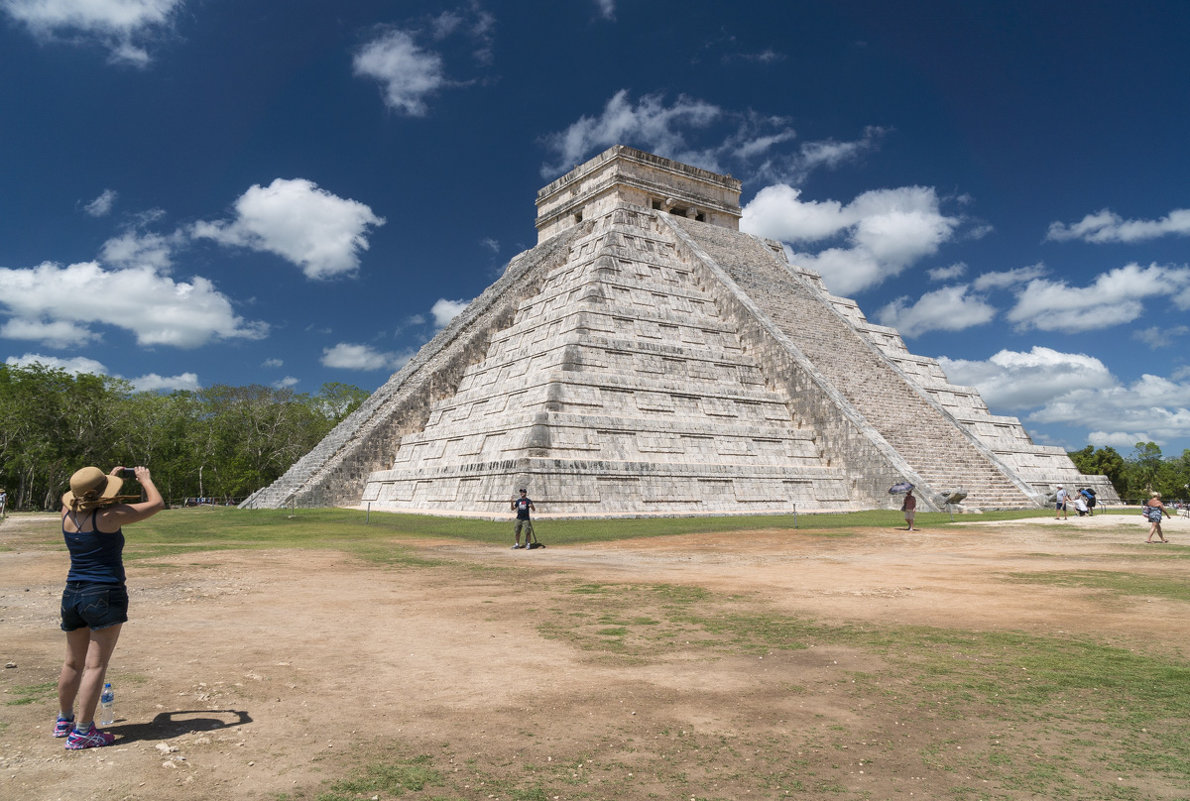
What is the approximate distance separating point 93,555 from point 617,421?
18170mm

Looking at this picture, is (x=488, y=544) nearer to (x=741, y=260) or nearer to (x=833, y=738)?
(x=833, y=738)

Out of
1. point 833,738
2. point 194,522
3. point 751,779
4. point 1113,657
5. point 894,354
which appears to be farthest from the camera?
point 894,354

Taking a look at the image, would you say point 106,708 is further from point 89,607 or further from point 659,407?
point 659,407

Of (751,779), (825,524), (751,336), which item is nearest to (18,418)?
(751,336)

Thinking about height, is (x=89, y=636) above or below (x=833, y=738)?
above

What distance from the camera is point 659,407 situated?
23703 millimetres

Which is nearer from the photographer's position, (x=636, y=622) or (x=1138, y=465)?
(x=636, y=622)

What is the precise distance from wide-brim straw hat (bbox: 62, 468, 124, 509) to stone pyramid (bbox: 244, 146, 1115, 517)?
50.1 feet

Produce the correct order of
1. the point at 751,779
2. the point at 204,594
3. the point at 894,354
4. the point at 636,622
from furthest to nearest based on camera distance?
the point at 894,354, the point at 204,594, the point at 636,622, the point at 751,779

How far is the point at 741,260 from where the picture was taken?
34.2 meters

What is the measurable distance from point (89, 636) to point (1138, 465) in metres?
85.2

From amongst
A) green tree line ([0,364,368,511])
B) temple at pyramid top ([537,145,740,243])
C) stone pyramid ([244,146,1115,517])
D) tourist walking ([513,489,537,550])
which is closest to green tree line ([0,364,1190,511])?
green tree line ([0,364,368,511])

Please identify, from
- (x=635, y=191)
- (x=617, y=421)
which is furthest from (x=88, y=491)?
(x=635, y=191)

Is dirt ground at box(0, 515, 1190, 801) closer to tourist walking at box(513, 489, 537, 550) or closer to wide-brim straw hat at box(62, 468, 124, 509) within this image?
wide-brim straw hat at box(62, 468, 124, 509)
